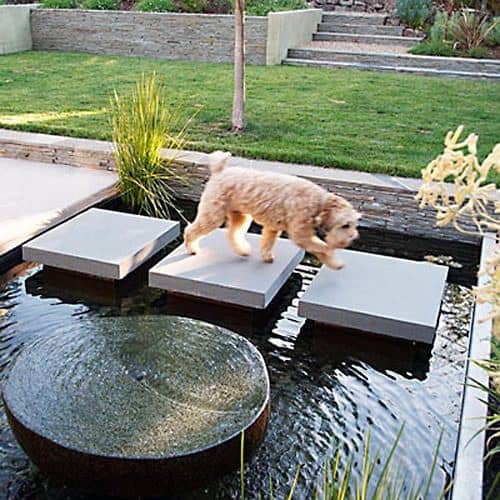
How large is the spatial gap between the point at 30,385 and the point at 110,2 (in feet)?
38.9

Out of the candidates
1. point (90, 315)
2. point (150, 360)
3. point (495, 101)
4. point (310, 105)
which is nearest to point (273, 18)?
A: point (310, 105)

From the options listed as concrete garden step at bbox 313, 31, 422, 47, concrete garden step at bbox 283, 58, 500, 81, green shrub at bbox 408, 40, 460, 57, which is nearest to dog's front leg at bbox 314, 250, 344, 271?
concrete garden step at bbox 283, 58, 500, 81

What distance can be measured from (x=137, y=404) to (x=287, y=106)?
6.26 metres

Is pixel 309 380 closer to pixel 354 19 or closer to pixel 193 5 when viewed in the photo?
pixel 193 5

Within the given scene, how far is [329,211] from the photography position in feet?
12.3

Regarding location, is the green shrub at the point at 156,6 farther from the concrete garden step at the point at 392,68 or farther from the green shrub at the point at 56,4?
the concrete garden step at the point at 392,68

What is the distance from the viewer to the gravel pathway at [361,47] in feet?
40.0

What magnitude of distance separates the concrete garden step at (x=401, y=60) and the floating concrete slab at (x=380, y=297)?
25.0 ft

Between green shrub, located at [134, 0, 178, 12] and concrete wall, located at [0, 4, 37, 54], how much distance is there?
209 centimetres

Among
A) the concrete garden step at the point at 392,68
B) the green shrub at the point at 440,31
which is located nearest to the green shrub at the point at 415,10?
the green shrub at the point at 440,31

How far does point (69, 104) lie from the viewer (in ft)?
27.6

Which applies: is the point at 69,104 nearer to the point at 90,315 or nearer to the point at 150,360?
the point at 90,315

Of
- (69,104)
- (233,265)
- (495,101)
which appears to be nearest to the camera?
(233,265)

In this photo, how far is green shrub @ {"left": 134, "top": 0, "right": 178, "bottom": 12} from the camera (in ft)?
41.6
